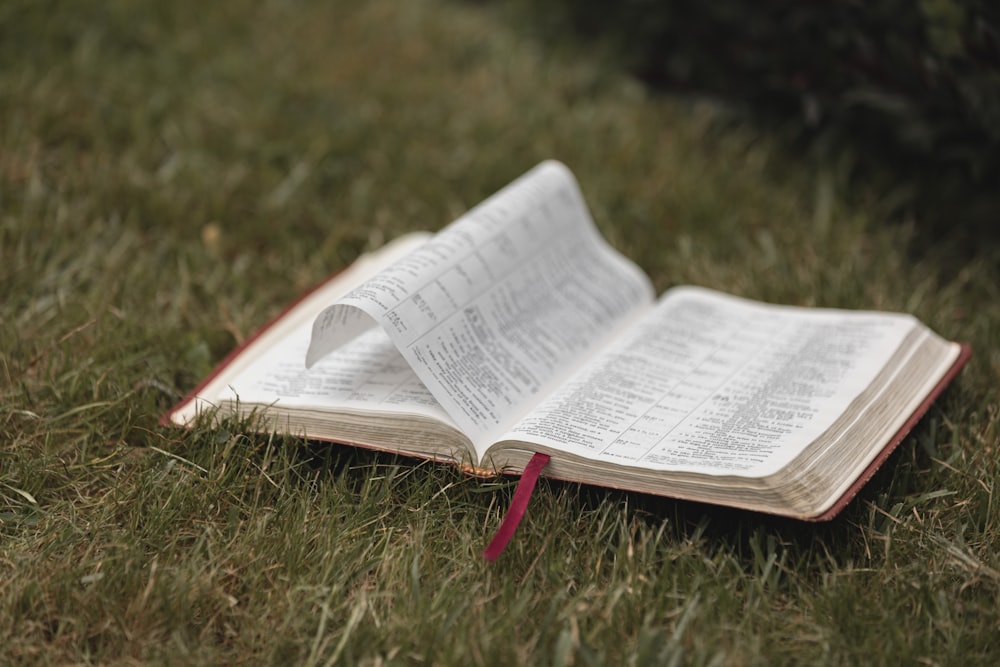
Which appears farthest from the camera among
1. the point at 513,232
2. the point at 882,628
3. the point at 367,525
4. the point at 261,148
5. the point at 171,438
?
the point at 261,148

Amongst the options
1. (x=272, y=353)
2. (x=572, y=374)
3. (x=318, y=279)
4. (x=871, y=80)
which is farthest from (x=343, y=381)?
(x=871, y=80)

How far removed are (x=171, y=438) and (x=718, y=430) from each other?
3.00ft

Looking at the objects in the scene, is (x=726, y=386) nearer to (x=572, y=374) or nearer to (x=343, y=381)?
(x=572, y=374)

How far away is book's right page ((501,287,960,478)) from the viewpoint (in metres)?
1.56

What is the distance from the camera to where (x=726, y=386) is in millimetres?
1790

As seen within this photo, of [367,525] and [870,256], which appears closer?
[367,525]

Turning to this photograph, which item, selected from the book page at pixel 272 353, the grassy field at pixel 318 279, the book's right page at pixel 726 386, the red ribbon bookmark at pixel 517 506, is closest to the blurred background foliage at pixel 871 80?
the grassy field at pixel 318 279

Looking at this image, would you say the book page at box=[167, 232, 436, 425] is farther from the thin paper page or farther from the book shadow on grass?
the book shadow on grass

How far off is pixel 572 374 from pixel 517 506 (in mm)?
380

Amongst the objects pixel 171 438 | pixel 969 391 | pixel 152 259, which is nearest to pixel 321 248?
pixel 152 259

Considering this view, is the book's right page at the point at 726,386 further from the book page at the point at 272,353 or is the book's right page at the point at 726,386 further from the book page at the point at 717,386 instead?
the book page at the point at 272,353

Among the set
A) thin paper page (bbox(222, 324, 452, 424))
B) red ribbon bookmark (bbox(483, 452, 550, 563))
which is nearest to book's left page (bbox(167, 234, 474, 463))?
thin paper page (bbox(222, 324, 452, 424))

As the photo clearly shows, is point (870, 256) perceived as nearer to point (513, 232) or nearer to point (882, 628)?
Answer: point (513, 232)

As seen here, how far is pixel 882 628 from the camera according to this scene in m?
1.41
